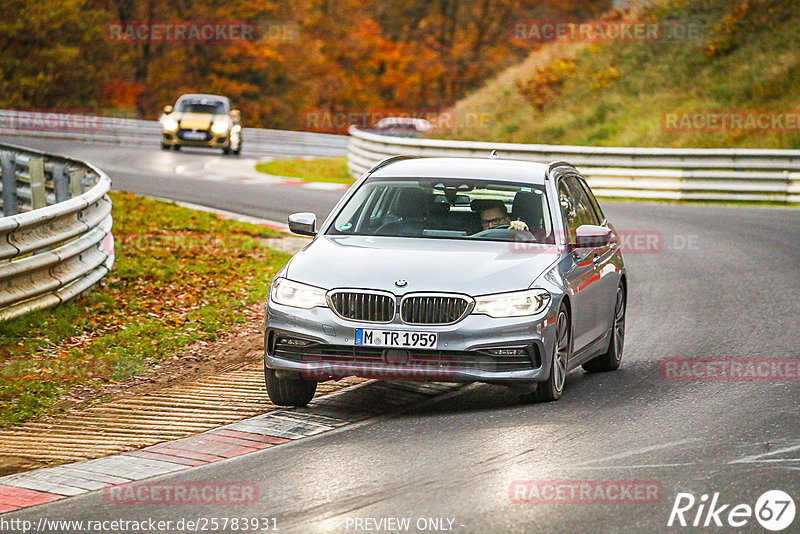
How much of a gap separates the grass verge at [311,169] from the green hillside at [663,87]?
414cm

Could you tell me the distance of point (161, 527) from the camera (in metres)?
5.94

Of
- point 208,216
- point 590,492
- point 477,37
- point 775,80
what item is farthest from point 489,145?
point 477,37

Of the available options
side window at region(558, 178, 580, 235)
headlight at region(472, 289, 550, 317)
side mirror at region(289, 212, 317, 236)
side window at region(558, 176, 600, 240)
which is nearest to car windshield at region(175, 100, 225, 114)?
side window at region(558, 176, 600, 240)

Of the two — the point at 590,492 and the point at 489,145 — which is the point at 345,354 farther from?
the point at 489,145

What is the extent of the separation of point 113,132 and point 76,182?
1265 inches

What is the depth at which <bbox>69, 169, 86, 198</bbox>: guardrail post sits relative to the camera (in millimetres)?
15875

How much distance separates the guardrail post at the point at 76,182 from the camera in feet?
52.1

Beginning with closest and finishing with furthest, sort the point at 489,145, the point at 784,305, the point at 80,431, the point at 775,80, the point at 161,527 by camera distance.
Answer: the point at 161,527
the point at 80,431
the point at 784,305
the point at 489,145
the point at 775,80

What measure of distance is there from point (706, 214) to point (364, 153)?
10.3 metres

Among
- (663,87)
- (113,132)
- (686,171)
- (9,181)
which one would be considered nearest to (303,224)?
(9,181)

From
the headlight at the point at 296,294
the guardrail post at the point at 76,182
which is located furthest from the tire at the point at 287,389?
the guardrail post at the point at 76,182

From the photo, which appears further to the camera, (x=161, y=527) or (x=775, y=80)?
(x=775, y=80)

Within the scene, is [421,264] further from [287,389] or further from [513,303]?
[287,389]

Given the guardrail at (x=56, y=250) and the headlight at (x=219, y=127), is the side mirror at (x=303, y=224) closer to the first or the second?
the guardrail at (x=56, y=250)
